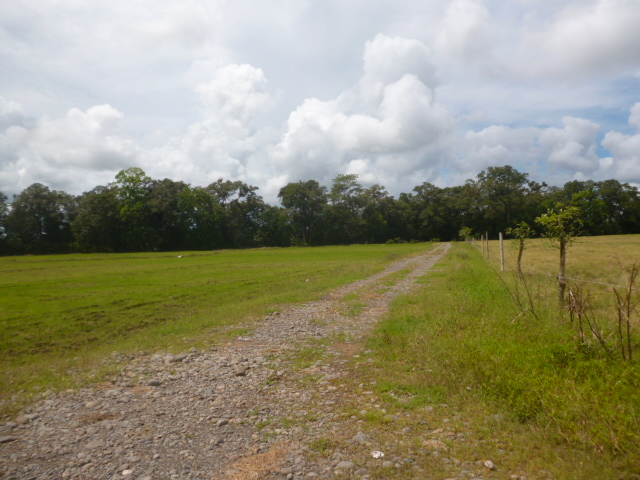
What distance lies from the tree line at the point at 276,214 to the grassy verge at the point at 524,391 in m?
80.4

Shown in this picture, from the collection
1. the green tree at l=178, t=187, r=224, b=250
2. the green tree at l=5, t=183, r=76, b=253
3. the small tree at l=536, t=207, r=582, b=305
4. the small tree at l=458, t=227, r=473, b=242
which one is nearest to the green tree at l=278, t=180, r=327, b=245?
the green tree at l=178, t=187, r=224, b=250

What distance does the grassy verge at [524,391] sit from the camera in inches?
169

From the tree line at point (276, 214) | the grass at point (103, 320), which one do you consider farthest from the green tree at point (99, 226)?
the grass at point (103, 320)

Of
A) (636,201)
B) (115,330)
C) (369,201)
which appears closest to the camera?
(115,330)

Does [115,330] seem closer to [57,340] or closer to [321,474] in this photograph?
[57,340]

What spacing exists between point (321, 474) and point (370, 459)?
24.8 inches

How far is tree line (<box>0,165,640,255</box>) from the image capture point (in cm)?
8781

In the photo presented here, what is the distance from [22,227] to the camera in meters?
85.8

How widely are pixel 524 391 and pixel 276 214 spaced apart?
108 m

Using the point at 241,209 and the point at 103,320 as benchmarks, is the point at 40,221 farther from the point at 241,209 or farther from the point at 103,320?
the point at 103,320

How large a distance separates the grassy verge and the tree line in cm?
8045

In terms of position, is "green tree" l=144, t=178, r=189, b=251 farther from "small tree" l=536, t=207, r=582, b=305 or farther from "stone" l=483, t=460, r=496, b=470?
"stone" l=483, t=460, r=496, b=470

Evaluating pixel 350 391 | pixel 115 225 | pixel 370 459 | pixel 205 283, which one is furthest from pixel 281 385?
pixel 115 225

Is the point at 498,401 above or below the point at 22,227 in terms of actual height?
below
